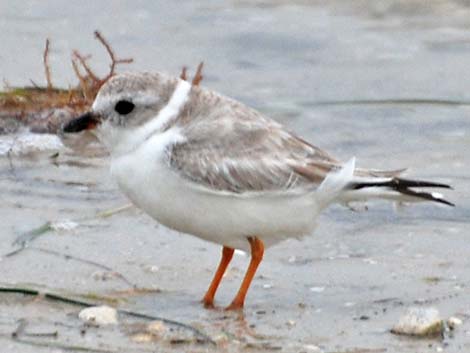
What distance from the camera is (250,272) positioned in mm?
5484

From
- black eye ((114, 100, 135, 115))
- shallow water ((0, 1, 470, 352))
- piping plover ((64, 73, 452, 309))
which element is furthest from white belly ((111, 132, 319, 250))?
shallow water ((0, 1, 470, 352))

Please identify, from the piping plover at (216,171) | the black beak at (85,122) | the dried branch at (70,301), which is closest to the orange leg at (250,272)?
the piping plover at (216,171)

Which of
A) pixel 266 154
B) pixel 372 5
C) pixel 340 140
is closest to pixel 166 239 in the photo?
pixel 266 154

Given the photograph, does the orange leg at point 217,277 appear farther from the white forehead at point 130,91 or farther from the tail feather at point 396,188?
the white forehead at point 130,91

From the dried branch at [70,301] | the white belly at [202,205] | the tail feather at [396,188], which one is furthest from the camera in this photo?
the tail feather at [396,188]

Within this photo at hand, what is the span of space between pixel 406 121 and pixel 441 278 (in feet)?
10.4

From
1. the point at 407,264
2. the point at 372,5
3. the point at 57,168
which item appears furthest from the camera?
the point at 372,5

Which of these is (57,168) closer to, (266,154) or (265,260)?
(265,260)

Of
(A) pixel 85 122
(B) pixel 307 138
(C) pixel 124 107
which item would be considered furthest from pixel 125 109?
(B) pixel 307 138

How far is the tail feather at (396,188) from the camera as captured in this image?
5363 mm

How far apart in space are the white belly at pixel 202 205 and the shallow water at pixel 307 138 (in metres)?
0.32

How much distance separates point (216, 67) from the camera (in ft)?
32.9

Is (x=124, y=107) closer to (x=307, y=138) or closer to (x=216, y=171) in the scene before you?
(x=216, y=171)

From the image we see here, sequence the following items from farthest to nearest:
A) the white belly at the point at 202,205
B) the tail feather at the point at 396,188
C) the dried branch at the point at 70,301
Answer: the tail feather at the point at 396,188
the white belly at the point at 202,205
the dried branch at the point at 70,301
